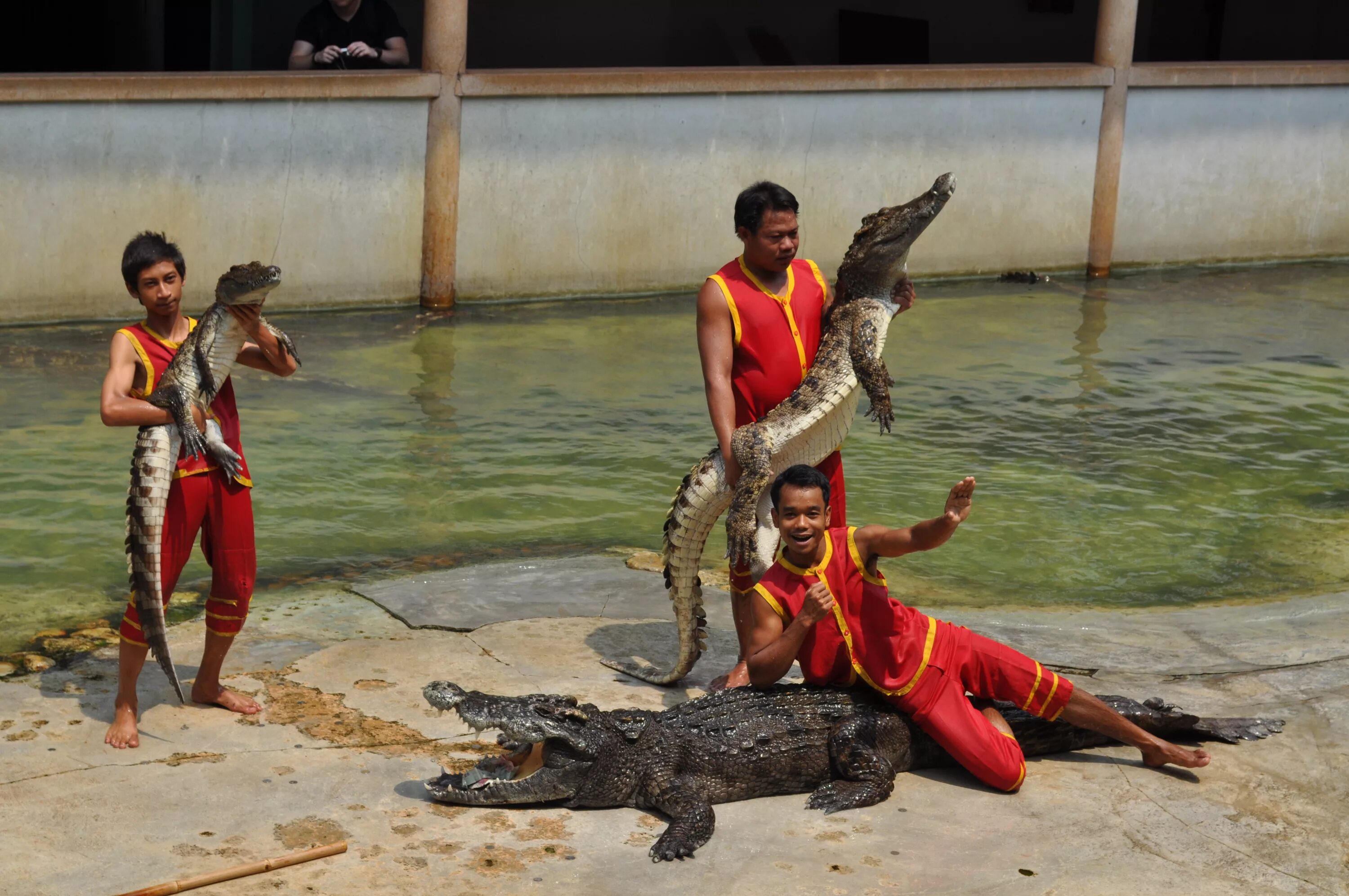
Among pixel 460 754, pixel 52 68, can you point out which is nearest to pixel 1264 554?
pixel 460 754

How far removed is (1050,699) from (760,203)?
169cm

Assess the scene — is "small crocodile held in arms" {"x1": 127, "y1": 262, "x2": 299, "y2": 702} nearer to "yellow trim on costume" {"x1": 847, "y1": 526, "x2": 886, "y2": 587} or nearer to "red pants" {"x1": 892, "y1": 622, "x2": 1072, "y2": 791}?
"yellow trim on costume" {"x1": 847, "y1": 526, "x2": 886, "y2": 587}

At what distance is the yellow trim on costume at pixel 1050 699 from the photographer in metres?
4.62

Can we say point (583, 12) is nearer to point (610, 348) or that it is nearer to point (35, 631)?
point (610, 348)

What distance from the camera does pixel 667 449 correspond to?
27.6 feet

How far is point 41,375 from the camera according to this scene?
9.07 metres

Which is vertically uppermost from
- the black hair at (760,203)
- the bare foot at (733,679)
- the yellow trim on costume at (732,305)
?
the black hair at (760,203)

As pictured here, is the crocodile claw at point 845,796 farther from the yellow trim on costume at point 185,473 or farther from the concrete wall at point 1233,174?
the concrete wall at point 1233,174

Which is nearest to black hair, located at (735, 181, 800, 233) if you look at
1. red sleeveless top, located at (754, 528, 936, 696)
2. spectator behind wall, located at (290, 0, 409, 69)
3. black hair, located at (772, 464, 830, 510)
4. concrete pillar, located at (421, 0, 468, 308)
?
black hair, located at (772, 464, 830, 510)

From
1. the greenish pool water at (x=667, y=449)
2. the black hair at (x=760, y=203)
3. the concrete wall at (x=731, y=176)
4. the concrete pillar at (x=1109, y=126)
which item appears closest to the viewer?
the black hair at (x=760, y=203)

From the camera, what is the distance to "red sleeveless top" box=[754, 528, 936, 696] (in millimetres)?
4555

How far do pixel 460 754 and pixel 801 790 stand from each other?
996 millimetres

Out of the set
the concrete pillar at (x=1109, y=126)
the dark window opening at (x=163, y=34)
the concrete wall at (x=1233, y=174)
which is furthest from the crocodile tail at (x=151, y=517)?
the concrete wall at (x=1233, y=174)

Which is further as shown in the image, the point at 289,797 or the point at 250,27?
the point at 250,27
